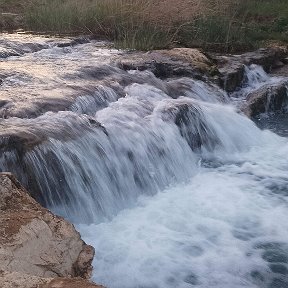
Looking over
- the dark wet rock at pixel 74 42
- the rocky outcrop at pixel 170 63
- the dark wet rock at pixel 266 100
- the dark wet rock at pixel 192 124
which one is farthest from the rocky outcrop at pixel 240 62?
the dark wet rock at pixel 74 42

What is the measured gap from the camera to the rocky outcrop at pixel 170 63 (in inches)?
318

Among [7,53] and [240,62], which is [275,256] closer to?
[7,53]

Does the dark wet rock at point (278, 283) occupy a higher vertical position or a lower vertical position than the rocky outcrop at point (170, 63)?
lower

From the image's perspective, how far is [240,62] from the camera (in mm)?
9359

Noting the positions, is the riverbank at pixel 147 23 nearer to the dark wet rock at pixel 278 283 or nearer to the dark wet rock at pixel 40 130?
the dark wet rock at pixel 40 130

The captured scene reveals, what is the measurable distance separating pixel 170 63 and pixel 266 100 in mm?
1679

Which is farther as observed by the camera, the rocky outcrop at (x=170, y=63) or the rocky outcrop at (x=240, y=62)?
the rocky outcrop at (x=240, y=62)

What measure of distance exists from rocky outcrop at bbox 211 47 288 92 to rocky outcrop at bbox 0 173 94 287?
6.17m

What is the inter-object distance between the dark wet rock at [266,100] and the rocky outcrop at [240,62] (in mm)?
426

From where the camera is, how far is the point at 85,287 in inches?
88.5

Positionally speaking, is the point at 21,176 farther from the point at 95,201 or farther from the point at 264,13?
the point at 264,13

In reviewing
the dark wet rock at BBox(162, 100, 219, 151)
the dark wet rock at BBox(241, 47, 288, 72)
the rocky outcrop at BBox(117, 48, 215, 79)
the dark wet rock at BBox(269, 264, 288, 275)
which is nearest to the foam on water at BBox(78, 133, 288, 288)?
the dark wet rock at BBox(269, 264, 288, 275)

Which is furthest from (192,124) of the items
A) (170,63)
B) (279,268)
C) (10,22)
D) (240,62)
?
(10,22)

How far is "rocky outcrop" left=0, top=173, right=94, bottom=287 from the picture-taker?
99.0 inches
